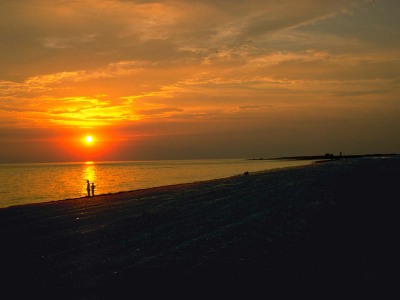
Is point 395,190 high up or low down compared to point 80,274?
up

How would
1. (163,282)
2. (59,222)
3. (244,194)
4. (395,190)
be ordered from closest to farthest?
(163,282)
(395,190)
(59,222)
(244,194)

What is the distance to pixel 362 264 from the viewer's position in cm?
1397

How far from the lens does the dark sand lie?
535 inches

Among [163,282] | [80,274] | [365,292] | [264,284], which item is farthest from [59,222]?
[365,292]

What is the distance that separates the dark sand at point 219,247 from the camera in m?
13.6

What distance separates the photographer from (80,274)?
15.5 meters

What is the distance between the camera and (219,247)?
58.5 ft

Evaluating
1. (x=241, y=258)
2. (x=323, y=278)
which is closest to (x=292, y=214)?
(x=241, y=258)

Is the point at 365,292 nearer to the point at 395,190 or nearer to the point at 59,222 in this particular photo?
the point at 395,190

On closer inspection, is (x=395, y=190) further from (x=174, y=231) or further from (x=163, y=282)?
(x=163, y=282)

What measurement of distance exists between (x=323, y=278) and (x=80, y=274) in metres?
8.81

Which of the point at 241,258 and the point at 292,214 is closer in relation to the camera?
the point at 241,258

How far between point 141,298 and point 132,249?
6.33 m

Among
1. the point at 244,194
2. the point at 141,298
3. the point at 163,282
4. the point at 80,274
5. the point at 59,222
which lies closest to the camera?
the point at 141,298
